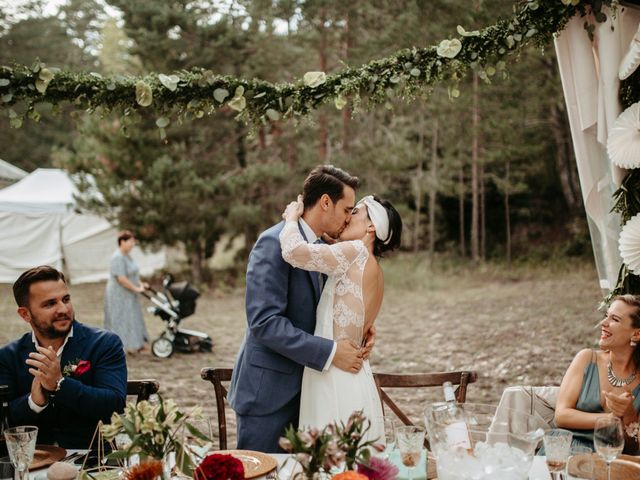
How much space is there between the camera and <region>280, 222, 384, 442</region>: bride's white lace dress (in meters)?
2.51

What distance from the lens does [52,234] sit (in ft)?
50.3

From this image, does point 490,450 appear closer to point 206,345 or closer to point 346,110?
point 206,345

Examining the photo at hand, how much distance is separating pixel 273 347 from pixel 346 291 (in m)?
0.36

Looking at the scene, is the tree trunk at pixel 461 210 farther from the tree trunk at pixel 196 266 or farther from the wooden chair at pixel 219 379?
the wooden chair at pixel 219 379

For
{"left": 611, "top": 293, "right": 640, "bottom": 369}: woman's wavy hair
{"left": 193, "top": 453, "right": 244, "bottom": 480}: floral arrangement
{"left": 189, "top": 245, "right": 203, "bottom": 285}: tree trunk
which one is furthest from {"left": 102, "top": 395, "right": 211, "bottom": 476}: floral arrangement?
{"left": 189, "top": 245, "right": 203, "bottom": 285}: tree trunk

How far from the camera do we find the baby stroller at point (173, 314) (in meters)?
7.89

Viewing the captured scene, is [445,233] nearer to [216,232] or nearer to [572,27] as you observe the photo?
[216,232]

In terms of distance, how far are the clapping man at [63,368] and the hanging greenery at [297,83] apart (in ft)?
2.42

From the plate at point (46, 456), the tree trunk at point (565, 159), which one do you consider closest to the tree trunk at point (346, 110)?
the tree trunk at point (565, 159)

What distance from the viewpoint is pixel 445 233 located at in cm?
1709

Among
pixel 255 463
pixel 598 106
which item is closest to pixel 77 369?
pixel 255 463

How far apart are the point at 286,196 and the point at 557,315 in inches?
244

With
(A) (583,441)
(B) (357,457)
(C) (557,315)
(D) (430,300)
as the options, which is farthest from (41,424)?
(D) (430,300)

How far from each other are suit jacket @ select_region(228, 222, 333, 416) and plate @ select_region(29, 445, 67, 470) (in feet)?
2.19
